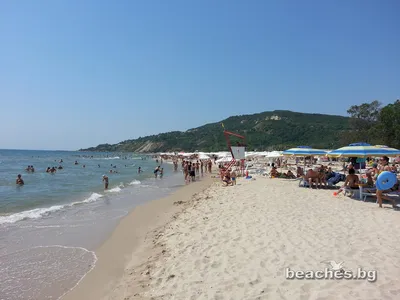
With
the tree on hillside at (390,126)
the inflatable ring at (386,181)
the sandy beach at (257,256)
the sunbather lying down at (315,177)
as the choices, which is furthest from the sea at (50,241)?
the tree on hillside at (390,126)

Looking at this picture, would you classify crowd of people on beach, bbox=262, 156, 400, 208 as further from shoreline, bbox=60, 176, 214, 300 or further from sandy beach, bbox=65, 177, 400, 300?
shoreline, bbox=60, 176, 214, 300

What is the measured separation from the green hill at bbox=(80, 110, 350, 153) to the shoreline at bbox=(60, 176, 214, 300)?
224 feet

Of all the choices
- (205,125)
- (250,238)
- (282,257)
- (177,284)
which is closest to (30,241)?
(177,284)

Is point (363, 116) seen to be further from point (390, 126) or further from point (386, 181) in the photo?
point (386, 181)

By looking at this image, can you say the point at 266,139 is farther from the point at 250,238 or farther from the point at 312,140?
the point at 250,238

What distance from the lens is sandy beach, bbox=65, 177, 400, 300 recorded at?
335cm

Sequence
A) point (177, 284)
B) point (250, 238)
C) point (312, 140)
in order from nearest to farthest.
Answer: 1. point (177, 284)
2. point (250, 238)
3. point (312, 140)

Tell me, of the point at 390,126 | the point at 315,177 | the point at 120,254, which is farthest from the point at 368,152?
the point at 390,126

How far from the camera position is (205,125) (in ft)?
538

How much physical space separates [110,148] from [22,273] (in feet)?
659

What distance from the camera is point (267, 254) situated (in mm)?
4355

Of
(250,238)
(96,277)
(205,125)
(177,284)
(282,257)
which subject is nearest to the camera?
(177,284)

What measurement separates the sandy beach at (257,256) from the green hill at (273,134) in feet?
225

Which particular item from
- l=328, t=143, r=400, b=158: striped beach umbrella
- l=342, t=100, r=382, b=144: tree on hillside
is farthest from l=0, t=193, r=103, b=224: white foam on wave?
l=342, t=100, r=382, b=144: tree on hillside
